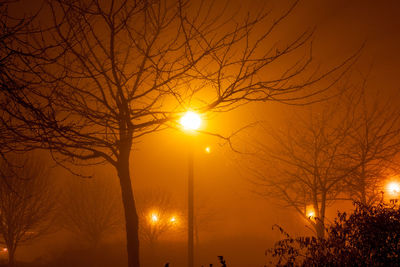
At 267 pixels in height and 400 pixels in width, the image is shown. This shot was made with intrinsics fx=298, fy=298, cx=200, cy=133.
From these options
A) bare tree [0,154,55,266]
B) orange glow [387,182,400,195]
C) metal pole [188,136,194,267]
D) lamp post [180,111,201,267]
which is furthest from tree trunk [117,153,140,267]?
bare tree [0,154,55,266]

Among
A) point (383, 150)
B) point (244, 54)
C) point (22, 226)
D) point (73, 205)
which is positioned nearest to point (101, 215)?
point (73, 205)

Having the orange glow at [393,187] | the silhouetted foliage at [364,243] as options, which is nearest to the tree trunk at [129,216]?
the silhouetted foliage at [364,243]

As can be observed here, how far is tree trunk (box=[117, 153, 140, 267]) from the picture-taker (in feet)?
15.6

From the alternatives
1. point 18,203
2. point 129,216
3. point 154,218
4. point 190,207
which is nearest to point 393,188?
point 190,207

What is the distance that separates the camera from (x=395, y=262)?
3.45 m

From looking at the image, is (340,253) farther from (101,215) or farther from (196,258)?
(101,215)

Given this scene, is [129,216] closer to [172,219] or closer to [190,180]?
[190,180]

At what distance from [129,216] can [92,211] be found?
24.4 meters

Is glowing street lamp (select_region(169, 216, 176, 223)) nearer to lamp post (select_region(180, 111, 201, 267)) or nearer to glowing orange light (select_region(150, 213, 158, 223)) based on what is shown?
glowing orange light (select_region(150, 213, 158, 223))

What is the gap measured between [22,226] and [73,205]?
12.1 meters

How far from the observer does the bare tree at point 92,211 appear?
2669 centimetres

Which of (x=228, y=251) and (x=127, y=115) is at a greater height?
(x=127, y=115)

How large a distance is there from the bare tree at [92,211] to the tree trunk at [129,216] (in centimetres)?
2403

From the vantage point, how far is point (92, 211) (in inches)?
1064
